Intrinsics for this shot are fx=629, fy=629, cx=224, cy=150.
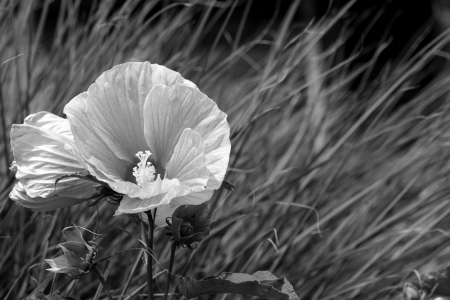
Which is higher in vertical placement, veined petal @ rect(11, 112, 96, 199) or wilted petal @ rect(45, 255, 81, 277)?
veined petal @ rect(11, 112, 96, 199)

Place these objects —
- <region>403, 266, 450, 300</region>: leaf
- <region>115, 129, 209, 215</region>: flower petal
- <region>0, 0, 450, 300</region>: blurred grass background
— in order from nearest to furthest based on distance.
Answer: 1. <region>115, 129, 209, 215</region>: flower petal
2. <region>403, 266, 450, 300</region>: leaf
3. <region>0, 0, 450, 300</region>: blurred grass background

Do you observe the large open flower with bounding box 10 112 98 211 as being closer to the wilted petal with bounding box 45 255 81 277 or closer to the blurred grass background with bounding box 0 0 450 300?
the wilted petal with bounding box 45 255 81 277

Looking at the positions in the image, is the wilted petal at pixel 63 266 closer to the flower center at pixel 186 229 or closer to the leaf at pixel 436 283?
the flower center at pixel 186 229

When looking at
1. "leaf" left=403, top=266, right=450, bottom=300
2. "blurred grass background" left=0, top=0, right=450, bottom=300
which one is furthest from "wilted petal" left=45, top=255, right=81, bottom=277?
"leaf" left=403, top=266, right=450, bottom=300

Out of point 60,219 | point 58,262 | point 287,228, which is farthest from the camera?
point 287,228

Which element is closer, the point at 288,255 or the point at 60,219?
the point at 60,219

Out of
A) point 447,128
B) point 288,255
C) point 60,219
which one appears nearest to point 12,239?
point 60,219

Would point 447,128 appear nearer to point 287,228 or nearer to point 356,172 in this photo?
point 356,172
